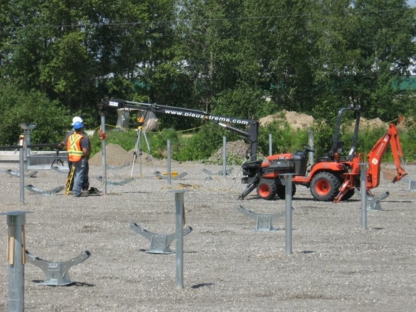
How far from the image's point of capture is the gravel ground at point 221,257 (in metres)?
9.10

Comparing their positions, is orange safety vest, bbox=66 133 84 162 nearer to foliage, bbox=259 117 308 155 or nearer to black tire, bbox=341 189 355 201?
black tire, bbox=341 189 355 201

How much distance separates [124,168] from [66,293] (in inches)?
1052

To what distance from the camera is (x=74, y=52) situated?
2346 inches

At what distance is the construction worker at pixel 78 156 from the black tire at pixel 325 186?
18.0 feet

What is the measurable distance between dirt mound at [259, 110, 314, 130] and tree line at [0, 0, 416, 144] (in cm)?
470

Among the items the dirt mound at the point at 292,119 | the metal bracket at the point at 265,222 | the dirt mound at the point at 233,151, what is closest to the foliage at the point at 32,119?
the dirt mound at the point at 233,151

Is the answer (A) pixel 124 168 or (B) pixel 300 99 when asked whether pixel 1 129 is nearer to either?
(A) pixel 124 168

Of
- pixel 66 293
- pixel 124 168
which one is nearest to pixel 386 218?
pixel 66 293

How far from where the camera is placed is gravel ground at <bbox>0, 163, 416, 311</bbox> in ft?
29.9

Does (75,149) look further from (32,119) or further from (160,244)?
(32,119)

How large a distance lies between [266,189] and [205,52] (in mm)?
41602

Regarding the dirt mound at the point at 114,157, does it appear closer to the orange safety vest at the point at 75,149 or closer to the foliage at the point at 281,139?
the foliage at the point at 281,139

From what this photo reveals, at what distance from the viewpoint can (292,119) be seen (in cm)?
5169

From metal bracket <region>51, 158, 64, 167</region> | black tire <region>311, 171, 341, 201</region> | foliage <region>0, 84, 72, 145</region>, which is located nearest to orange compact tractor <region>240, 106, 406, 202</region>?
black tire <region>311, 171, 341, 201</region>
